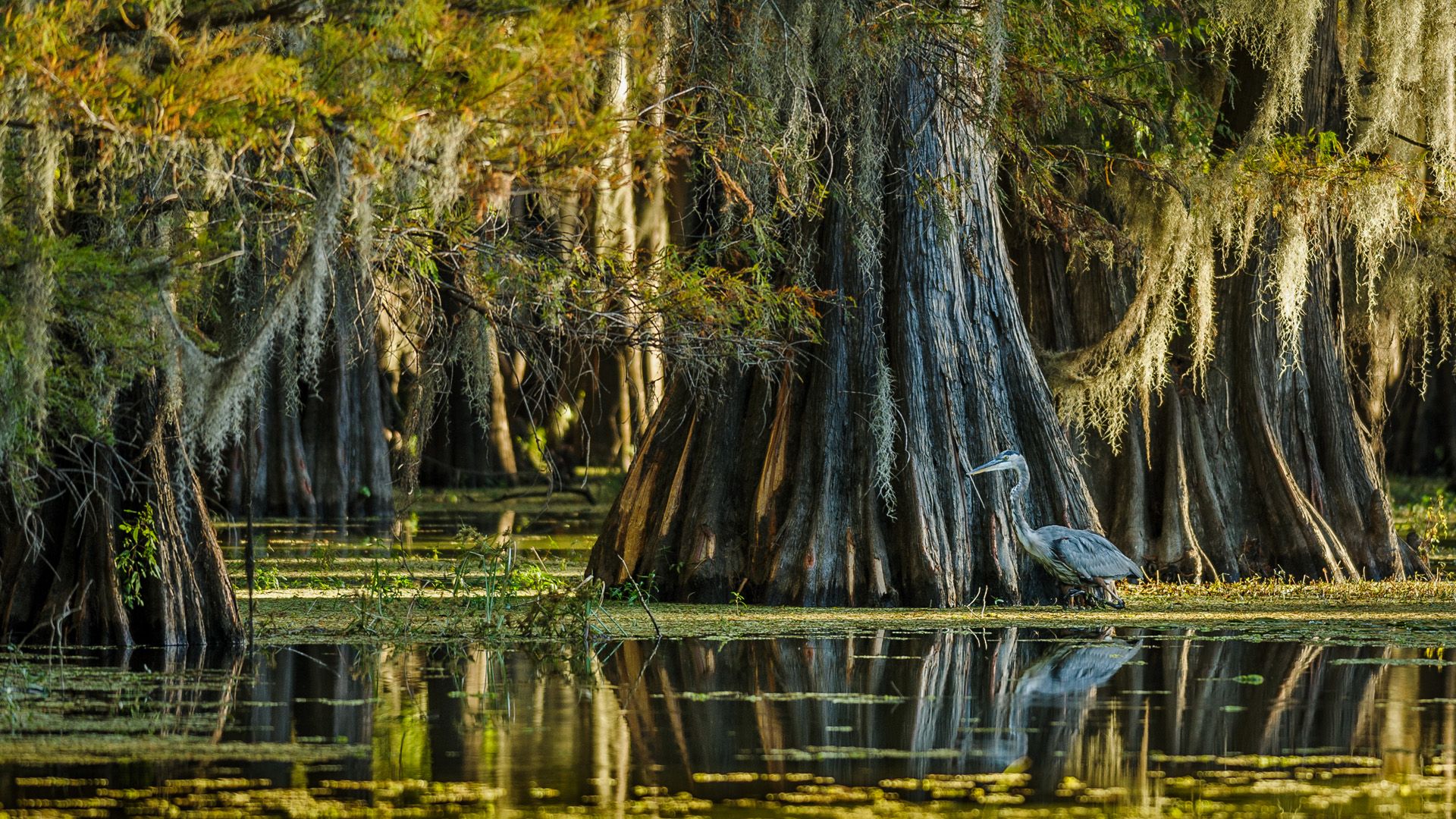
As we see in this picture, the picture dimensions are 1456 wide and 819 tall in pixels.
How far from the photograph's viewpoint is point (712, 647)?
339 inches

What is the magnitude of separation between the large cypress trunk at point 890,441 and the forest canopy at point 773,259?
0.07ft

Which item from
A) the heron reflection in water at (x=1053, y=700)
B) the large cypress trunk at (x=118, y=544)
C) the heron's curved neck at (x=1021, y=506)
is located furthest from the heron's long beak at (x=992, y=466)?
the large cypress trunk at (x=118, y=544)

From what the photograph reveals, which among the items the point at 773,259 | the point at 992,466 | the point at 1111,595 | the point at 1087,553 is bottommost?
the point at 1111,595

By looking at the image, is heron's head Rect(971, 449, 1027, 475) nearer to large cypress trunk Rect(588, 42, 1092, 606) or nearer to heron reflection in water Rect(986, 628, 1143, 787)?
large cypress trunk Rect(588, 42, 1092, 606)

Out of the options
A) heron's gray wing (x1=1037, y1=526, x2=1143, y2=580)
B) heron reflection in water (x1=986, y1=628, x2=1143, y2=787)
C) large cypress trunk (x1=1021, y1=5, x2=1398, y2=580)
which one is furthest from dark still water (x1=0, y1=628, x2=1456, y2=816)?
large cypress trunk (x1=1021, y1=5, x2=1398, y2=580)

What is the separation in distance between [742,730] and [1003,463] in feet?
14.2

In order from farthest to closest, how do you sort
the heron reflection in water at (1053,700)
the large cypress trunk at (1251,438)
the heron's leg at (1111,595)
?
the large cypress trunk at (1251,438) < the heron's leg at (1111,595) < the heron reflection in water at (1053,700)

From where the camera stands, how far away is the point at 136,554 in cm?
838

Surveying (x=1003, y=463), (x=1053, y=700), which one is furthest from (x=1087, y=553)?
(x=1053, y=700)

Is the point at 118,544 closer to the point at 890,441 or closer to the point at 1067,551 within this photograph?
the point at 890,441

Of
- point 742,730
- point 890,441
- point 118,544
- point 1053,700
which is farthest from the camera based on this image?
point 890,441

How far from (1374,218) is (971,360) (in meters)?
2.83

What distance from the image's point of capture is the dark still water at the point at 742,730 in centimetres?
519

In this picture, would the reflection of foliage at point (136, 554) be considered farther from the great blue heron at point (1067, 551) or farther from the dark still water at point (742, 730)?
the great blue heron at point (1067, 551)
